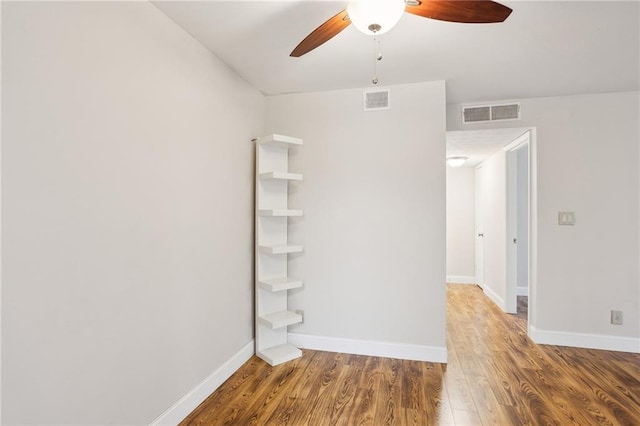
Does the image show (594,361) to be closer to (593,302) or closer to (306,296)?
(593,302)

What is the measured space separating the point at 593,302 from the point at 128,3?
14.2 feet

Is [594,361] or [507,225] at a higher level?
[507,225]

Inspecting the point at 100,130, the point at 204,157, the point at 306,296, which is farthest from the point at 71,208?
the point at 306,296

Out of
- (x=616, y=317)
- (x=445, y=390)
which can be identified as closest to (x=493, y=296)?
(x=616, y=317)

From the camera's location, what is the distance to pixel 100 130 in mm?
1446

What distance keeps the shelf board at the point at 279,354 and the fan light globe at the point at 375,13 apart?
250cm

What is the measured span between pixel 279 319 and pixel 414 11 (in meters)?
2.41

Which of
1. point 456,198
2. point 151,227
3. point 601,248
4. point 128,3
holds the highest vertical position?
point 128,3

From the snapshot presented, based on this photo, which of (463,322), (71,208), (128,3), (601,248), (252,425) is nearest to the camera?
(71,208)

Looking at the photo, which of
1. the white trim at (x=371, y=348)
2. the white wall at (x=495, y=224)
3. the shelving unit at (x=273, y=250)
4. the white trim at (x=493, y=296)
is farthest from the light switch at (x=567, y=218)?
the shelving unit at (x=273, y=250)

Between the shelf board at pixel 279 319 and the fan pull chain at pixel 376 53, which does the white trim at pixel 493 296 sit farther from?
the fan pull chain at pixel 376 53

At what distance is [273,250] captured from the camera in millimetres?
2740

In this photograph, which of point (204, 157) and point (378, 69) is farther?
point (378, 69)

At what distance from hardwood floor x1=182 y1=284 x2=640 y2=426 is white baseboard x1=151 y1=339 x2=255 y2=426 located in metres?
0.05
